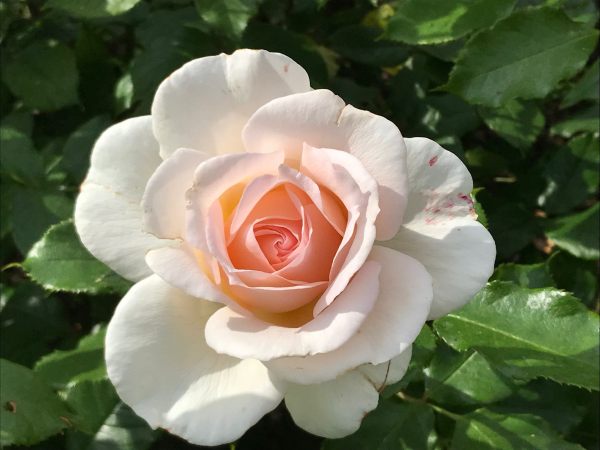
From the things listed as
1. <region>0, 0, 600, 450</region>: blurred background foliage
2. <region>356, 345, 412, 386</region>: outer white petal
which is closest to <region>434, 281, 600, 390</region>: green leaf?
<region>0, 0, 600, 450</region>: blurred background foliage

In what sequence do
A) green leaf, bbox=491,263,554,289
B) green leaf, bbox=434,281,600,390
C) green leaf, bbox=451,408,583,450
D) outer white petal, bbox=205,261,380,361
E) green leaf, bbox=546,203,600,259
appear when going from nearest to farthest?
outer white petal, bbox=205,261,380,361
green leaf, bbox=434,281,600,390
green leaf, bbox=451,408,583,450
green leaf, bbox=491,263,554,289
green leaf, bbox=546,203,600,259

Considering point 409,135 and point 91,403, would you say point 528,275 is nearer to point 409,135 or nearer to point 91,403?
point 409,135

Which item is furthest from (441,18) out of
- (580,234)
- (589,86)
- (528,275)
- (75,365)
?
(75,365)

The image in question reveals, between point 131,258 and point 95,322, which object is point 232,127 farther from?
point 95,322

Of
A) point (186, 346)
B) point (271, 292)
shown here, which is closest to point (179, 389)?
point (186, 346)

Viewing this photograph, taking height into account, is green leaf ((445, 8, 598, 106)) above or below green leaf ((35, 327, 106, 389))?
above

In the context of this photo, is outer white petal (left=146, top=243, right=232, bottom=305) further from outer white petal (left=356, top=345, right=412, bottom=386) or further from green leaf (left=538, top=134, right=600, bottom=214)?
green leaf (left=538, top=134, right=600, bottom=214)
